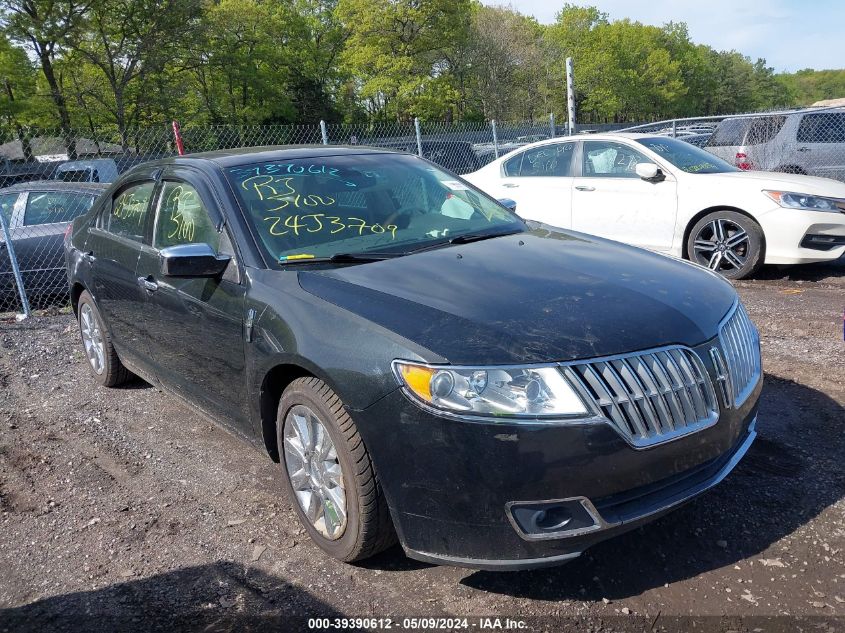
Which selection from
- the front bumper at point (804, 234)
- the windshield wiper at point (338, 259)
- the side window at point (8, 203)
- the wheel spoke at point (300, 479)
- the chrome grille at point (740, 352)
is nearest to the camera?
the chrome grille at point (740, 352)

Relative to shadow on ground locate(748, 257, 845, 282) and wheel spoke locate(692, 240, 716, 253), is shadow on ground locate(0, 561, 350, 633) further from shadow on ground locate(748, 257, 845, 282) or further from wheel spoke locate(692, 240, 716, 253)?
shadow on ground locate(748, 257, 845, 282)

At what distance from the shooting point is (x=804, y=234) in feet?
22.9

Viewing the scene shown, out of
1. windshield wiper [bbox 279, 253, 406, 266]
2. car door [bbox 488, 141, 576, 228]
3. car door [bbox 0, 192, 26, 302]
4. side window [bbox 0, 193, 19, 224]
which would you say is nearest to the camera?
windshield wiper [bbox 279, 253, 406, 266]

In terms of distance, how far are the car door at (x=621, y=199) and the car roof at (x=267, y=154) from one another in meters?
4.18

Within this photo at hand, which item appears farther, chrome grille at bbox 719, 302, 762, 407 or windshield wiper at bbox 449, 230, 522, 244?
windshield wiper at bbox 449, 230, 522, 244

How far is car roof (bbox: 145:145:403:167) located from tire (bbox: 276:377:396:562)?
1.57 m

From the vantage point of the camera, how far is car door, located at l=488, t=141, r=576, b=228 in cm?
833

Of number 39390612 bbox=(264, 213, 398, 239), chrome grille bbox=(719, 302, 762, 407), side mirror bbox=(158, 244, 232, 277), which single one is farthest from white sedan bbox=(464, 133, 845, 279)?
side mirror bbox=(158, 244, 232, 277)

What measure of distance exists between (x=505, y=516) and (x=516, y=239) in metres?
1.71

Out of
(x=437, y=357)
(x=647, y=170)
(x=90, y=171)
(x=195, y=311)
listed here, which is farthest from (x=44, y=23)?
(x=437, y=357)

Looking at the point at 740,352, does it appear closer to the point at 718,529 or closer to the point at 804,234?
the point at 718,529

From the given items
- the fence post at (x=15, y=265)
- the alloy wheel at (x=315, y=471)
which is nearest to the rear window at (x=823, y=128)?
the alloy wheel at (x=315, y=471)

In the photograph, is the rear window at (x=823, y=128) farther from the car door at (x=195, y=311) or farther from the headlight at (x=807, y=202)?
the car door at (x=195, y=311)

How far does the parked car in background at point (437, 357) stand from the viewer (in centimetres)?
238
